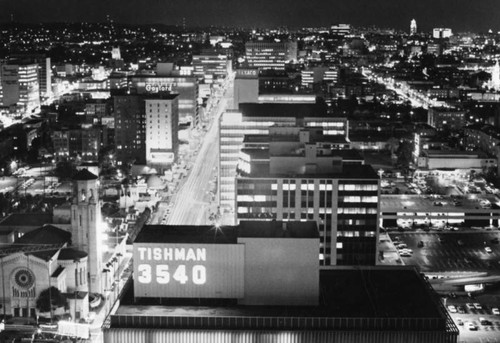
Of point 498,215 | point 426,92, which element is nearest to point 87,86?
point 426,92

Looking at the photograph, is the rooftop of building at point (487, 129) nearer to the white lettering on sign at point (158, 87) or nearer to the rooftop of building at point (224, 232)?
the white lettering on sign at point (158, 87)

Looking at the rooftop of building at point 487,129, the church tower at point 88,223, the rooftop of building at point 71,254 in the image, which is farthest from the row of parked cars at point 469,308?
the rooftop of building at point 487,129

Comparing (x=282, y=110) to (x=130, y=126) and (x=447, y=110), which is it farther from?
(x=447, y=110)

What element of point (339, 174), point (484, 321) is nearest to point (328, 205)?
point (339, 174)

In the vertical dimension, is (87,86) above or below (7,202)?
above

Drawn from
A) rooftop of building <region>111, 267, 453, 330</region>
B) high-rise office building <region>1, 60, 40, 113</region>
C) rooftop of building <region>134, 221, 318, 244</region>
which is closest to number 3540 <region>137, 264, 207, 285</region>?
rooftop of building <region>111, 267, 453, 330</region>

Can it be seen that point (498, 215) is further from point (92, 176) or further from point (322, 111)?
point (92, 176)
